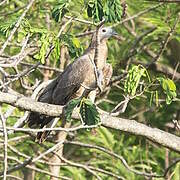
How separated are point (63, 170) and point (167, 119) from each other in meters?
1.61

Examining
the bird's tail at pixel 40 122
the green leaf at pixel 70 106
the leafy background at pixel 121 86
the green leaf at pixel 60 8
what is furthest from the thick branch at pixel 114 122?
the leafy background at pixel 121 86

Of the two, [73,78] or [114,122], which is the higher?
[73,78]

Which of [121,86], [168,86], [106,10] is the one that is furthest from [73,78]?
[106,10]

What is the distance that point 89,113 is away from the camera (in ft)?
13.8

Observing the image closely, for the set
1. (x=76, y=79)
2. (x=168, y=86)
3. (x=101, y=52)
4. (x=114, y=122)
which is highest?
(x=101, y=52)

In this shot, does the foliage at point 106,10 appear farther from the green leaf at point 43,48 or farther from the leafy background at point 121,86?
the leafy background at point 121,86

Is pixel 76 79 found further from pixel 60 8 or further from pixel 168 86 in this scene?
pixel 60 8

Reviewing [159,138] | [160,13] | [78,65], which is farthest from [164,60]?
[159,138]

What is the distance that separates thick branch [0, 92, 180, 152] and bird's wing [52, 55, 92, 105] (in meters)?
1.39

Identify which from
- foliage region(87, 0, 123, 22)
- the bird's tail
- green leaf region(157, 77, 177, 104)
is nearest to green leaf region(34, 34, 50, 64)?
foliage region(87, 0, 123, 22)

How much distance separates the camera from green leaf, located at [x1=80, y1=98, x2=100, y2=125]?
4.18 m

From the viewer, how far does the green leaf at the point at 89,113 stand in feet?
13.7

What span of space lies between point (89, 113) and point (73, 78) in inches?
77.1

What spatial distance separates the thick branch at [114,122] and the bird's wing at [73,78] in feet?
4.56
